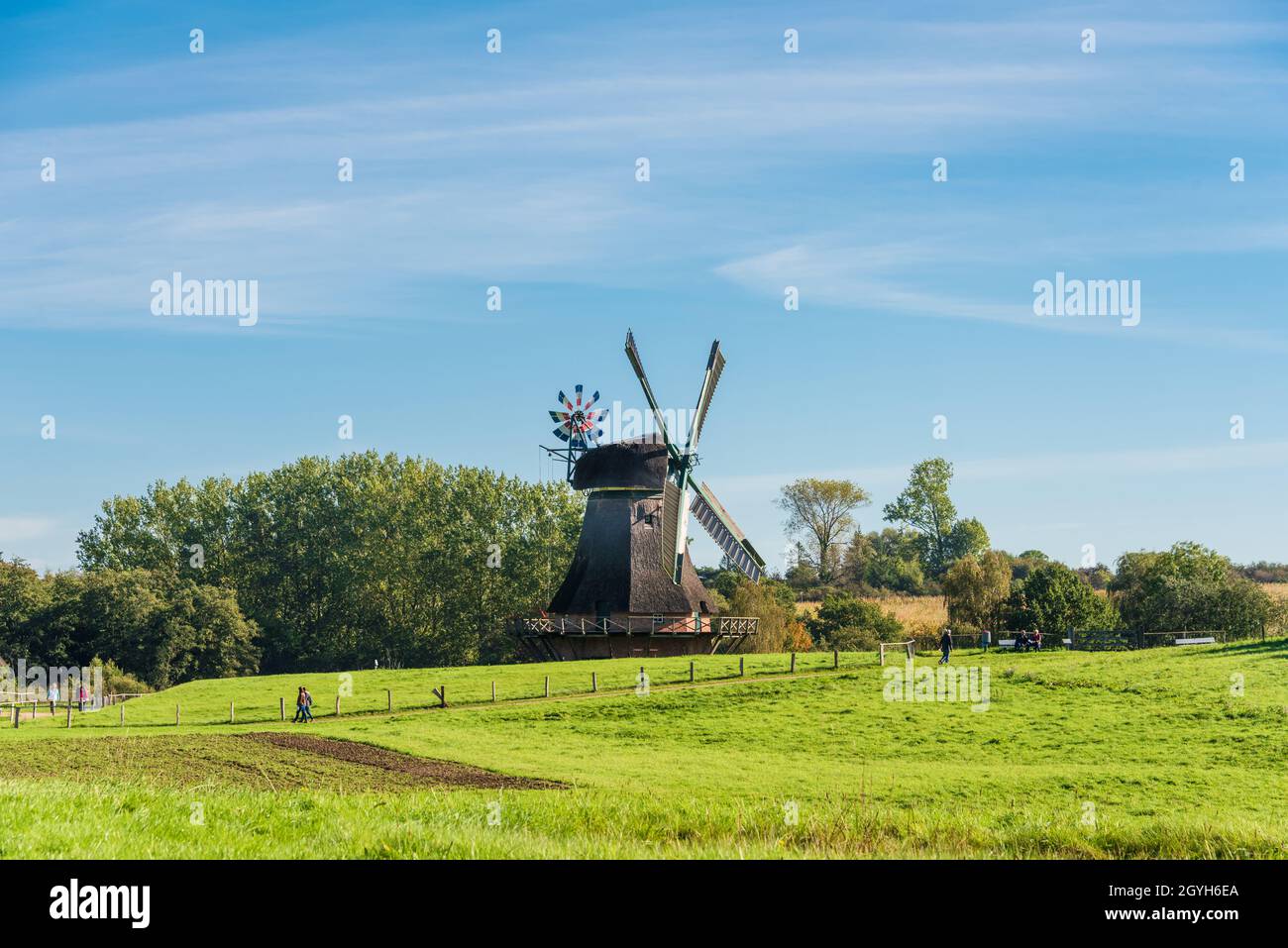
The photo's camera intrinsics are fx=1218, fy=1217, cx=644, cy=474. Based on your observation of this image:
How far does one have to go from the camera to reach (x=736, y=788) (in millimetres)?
30734

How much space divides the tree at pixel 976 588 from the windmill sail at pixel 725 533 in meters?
22.4

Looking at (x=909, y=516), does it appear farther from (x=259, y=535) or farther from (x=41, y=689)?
(x=41, y=689)

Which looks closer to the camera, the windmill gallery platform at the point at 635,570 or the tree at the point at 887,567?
the windmill gallery platform at the point at 635,570

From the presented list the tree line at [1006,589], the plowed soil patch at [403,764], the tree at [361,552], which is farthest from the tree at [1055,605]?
the plowed soil patch at [403,764]

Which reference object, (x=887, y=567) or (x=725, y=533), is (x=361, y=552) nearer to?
(x=725, y=533)

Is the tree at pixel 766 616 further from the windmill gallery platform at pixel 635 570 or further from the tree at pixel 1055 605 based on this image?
the tree at pixel 1055 605

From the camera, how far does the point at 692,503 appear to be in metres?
73.8

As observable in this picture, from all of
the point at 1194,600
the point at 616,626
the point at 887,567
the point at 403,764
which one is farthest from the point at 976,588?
the point at 403,764

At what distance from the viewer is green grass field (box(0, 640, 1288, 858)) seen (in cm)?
1435

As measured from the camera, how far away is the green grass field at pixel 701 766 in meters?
14.4

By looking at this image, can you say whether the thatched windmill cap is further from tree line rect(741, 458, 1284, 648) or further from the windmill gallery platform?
tree line rect(741, 458, 1284, 648)

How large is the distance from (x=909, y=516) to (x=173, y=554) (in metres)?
80.7

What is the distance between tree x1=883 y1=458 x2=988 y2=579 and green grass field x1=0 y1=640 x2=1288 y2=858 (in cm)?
8011

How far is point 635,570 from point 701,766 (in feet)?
112
